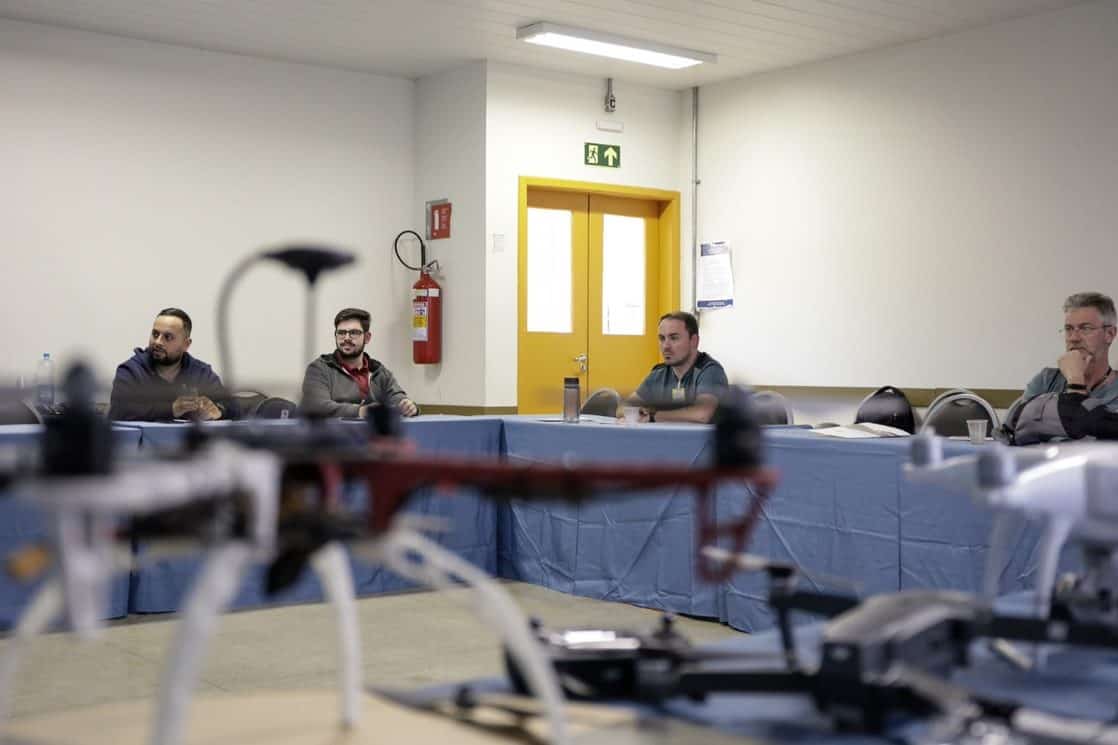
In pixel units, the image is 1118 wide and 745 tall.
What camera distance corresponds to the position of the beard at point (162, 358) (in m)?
5.52

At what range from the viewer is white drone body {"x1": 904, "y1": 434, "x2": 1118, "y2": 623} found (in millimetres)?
1164

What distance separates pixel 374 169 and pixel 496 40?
1.29 metres

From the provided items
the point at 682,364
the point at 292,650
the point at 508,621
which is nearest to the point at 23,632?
the point at 508,621

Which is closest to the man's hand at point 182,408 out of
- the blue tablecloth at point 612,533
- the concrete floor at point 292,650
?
the concrete floor at point 292,650

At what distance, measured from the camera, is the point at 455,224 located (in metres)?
7.77

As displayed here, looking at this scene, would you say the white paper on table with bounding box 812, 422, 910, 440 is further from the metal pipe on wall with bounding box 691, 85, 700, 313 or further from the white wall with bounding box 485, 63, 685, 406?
the metal pipe on wall with bounding box 691, 85, 700, 313

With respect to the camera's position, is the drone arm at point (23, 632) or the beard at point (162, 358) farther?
the beard at point (162, 358)

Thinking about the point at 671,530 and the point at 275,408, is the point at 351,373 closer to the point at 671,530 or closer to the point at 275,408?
the point at 275,408

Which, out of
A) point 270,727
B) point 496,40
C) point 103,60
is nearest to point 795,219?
point 496,40

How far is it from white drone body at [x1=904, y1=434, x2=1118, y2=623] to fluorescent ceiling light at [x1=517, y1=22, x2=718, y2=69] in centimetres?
581

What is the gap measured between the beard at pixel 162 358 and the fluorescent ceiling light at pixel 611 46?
2.67 metres

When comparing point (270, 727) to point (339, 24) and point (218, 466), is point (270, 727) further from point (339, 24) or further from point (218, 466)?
point (339, 24)

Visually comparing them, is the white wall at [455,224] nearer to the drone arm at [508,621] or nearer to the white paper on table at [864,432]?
the white paper on table at [864,432]

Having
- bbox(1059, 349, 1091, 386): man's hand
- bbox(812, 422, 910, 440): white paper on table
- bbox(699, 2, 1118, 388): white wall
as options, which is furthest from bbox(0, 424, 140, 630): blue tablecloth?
bbox(699, 2, 1118, 388): white wall
